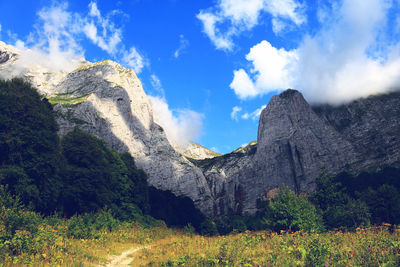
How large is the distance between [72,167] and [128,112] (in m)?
55.0

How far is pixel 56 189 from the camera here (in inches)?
947

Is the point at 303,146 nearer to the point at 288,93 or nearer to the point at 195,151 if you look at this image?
the point at 288,93

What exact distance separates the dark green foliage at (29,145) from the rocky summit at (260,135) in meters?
40.1

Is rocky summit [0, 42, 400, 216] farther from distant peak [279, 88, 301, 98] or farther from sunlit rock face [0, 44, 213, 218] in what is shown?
distant peak [279, 88, 301, 98]

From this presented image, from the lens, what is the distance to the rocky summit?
7400 centimetres

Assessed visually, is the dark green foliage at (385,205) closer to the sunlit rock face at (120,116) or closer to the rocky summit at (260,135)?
the rocky summit at (260,135)

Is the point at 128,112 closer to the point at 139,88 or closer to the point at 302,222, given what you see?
the point at 139,88

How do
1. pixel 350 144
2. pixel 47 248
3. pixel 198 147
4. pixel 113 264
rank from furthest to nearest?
pixel 198 147 < pixel 350 144 < pixel 113 264 < pixel 47 248

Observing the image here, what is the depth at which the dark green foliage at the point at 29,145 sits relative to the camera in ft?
69.7

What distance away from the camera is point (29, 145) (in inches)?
893

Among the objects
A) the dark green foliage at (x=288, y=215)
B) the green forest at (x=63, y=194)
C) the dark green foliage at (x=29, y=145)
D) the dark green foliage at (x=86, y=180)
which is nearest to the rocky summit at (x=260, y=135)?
the dark green foliage at (x=86, y=180)

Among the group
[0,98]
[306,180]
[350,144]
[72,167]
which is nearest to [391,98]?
[350,144]

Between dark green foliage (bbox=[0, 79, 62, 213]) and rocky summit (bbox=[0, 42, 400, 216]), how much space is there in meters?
40.1

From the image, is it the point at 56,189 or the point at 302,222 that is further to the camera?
the point at 56,189
